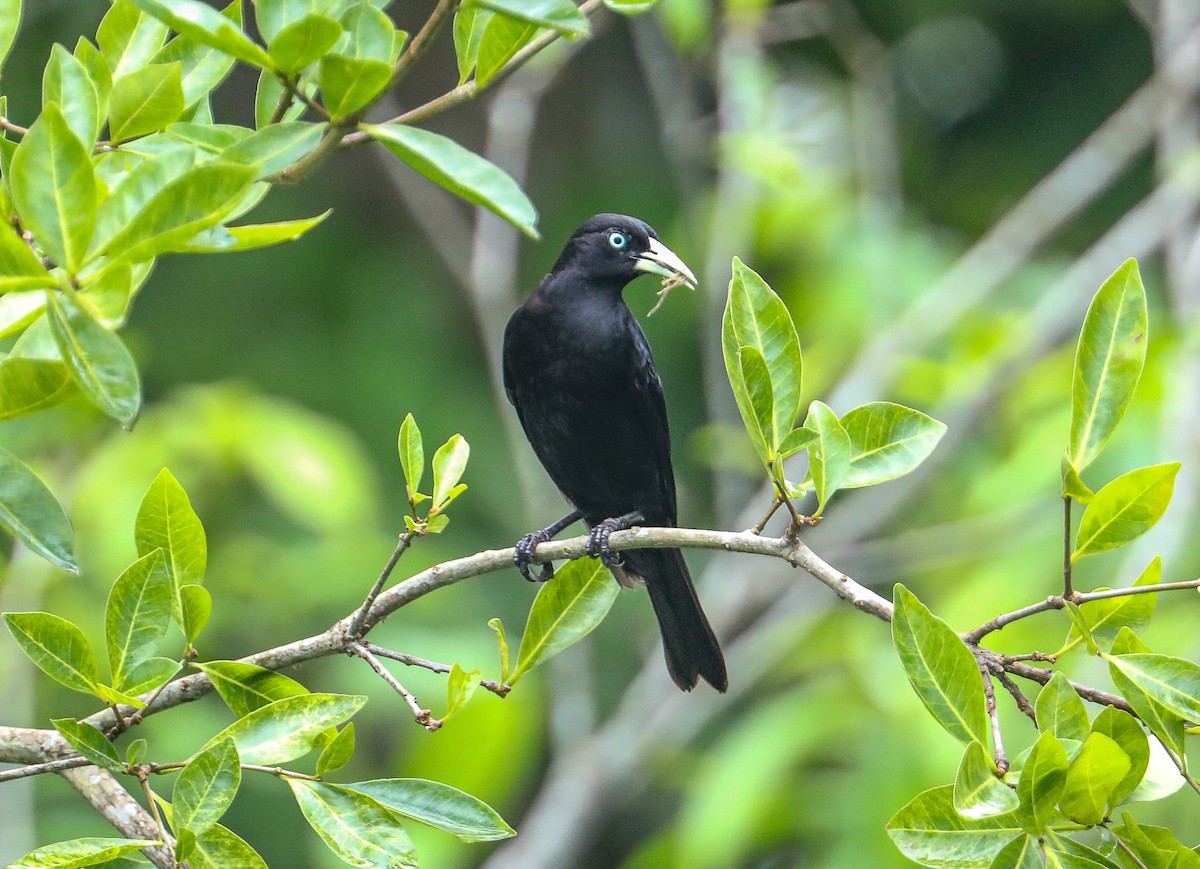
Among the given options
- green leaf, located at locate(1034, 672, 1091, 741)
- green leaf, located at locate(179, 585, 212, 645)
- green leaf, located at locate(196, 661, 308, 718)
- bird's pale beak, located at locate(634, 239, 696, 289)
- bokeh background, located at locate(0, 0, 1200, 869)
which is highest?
green leaf, located at locate(179, 585, 212, 645)

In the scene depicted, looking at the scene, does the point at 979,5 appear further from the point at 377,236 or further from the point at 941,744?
the point at 941,744

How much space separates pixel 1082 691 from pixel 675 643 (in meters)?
2.12

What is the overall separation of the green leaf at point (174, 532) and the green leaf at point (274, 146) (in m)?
0.61

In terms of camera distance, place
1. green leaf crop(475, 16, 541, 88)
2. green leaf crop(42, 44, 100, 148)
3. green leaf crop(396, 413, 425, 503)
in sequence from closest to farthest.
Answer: green leaf crop(42, 44, 100, 148) < green leaf crop(475, 16, 541, 88) < green leaf crop(396, 413, 425, 503)

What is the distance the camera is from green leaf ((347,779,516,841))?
168 centimetres


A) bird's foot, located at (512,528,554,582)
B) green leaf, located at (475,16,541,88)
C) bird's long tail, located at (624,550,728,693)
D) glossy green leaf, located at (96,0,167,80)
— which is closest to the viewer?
green leaf, located at (475,16,541,88)

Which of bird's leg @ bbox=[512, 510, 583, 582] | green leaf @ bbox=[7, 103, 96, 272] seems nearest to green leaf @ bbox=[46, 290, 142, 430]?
green leaf @ bbox=[7, 103, 96, 272]

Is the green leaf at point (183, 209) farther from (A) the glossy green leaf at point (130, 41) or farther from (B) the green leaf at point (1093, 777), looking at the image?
(B) the green leaf at point (1093, 777)

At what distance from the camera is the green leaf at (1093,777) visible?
151 cm

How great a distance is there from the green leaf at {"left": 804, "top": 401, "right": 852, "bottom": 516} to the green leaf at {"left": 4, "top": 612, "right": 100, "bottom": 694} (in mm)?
984

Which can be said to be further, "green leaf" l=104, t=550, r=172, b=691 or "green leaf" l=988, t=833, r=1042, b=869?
"green leaf" l=104, t=550, r=172, b=691

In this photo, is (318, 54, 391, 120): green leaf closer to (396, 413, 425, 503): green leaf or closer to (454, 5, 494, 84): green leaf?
(454, 5, 494, 84): green leaf

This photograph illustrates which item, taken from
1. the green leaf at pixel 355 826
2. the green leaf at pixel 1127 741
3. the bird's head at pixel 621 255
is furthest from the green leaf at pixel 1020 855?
the bird's head at pixel 621 255

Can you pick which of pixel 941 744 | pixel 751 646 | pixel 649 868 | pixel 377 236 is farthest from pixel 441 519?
pixel 377 236
